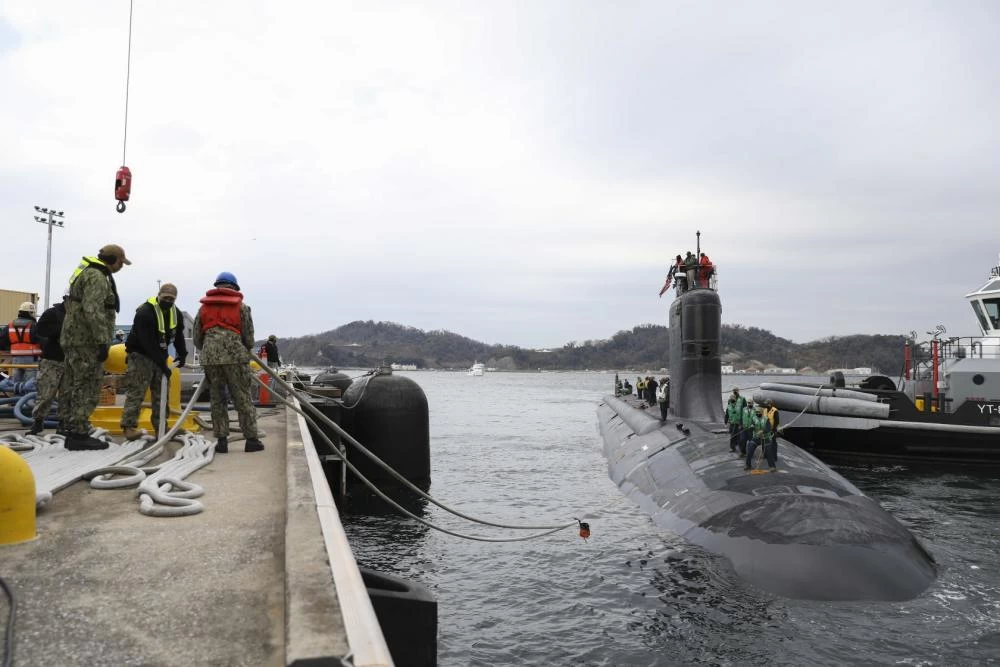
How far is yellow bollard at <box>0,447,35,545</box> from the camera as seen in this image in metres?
A: 4.01

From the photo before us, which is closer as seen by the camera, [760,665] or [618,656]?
[760,665]

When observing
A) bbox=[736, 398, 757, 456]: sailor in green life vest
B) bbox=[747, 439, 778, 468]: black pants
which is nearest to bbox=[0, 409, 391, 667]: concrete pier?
bbox=[747, 439, 778, 468]: black pants

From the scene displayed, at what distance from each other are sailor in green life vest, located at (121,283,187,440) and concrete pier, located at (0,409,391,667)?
3.34m

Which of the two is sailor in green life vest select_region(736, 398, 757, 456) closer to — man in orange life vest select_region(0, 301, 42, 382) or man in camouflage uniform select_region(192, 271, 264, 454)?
man in camouflage uniform select_region(192, 271, 264, 454)

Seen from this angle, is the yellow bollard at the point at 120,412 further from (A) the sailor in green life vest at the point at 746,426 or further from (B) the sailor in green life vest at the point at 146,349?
(A) the sailor in green life vest at the point at 746,426

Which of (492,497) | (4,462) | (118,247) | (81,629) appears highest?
(118,247)

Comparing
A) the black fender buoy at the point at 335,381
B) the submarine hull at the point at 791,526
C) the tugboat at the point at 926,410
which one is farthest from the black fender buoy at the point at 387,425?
the tugboat at the point at 926,410

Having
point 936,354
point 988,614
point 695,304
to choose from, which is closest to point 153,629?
point 988,614

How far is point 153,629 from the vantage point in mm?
3008

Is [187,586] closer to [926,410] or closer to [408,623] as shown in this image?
[408,623]

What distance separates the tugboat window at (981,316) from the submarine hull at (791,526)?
1556 cm

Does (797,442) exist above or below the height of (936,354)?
below

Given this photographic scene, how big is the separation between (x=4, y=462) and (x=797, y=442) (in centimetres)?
2239

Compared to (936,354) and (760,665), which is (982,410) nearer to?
(936,354)
